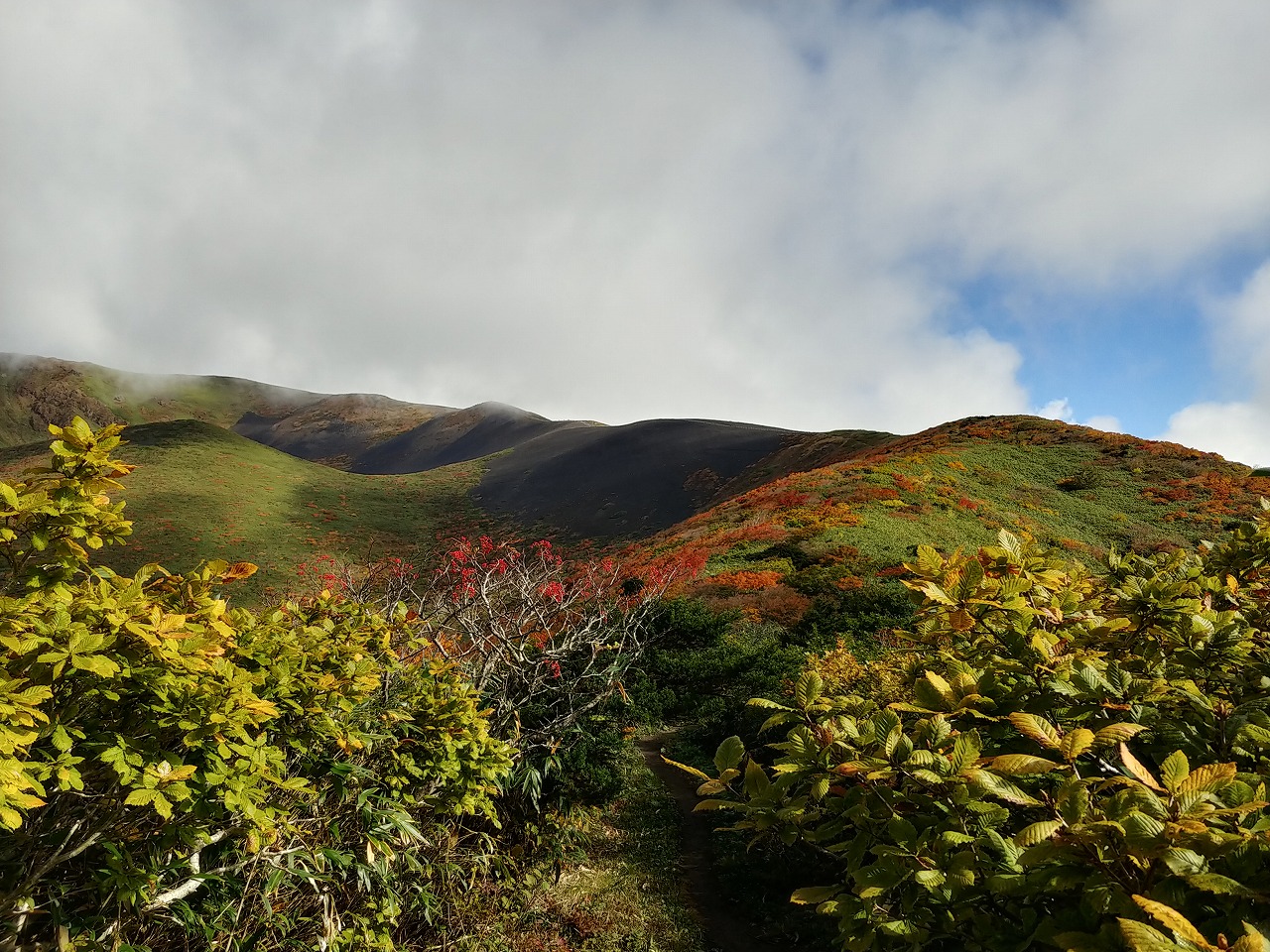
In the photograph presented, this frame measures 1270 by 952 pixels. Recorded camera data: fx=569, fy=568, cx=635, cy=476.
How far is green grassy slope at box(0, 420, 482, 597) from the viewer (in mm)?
29156

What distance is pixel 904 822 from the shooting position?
63.2 inches

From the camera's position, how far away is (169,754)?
8.09ft

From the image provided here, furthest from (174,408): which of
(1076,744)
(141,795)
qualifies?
(1076,744)

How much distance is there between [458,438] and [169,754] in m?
88.7

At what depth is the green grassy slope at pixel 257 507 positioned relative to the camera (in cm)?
2916

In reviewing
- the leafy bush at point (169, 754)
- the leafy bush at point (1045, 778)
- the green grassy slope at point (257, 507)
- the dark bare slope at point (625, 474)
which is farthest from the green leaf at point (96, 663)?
the dark bare slope at point (625, 474)

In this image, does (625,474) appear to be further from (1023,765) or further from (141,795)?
(1023,765)

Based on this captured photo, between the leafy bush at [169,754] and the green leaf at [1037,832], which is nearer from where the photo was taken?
the green leaf at [1037,832]

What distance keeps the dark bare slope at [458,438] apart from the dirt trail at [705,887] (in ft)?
220

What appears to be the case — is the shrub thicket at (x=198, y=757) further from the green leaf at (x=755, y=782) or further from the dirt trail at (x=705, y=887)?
the dirt trail at (x=705, y=887)

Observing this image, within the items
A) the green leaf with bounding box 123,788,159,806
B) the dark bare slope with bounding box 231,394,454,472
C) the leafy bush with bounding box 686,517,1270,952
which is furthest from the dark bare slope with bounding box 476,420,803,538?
the dark bare slope with bounding box 231,394,454,472

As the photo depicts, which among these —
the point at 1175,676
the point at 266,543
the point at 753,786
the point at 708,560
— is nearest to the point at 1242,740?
the point at 1175,676

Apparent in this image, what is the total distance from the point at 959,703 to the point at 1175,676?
1230 mm

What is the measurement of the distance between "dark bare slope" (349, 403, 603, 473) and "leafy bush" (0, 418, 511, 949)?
236 ft
